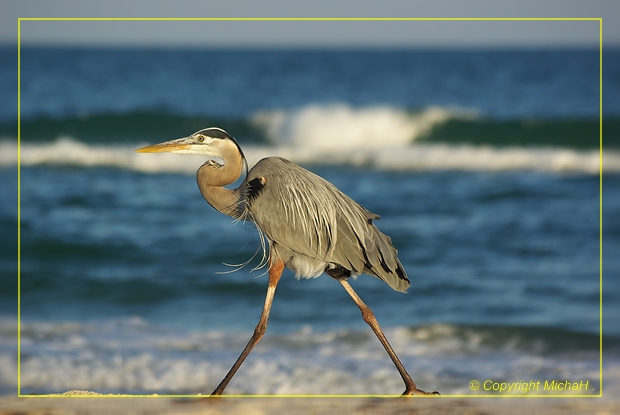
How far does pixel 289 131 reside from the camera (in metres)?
17.1

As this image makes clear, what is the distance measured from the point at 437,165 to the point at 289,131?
3.73m

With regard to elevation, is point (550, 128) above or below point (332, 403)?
above

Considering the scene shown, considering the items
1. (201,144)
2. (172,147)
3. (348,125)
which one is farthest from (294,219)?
(348,125)

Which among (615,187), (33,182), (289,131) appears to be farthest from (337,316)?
(289,131)

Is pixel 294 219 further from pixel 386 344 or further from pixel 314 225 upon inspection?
pixel 386 344

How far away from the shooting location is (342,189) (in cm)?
1307

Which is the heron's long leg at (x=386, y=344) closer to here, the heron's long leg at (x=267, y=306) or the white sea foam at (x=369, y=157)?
the heron's long leg at (x=267, y=306)

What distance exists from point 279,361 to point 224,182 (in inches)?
130

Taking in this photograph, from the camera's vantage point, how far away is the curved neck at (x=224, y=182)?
14.0 ft

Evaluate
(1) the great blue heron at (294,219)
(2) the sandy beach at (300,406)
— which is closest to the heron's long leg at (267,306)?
(1) the great blue heron at (294,219)

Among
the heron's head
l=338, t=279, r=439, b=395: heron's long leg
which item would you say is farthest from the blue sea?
l=338, t=279, r=439, b=395: heron's long leg

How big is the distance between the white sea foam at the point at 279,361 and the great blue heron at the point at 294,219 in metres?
2.56

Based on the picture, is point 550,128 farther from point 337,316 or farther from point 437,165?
point 337,316

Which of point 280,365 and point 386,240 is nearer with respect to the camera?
point 386,240
